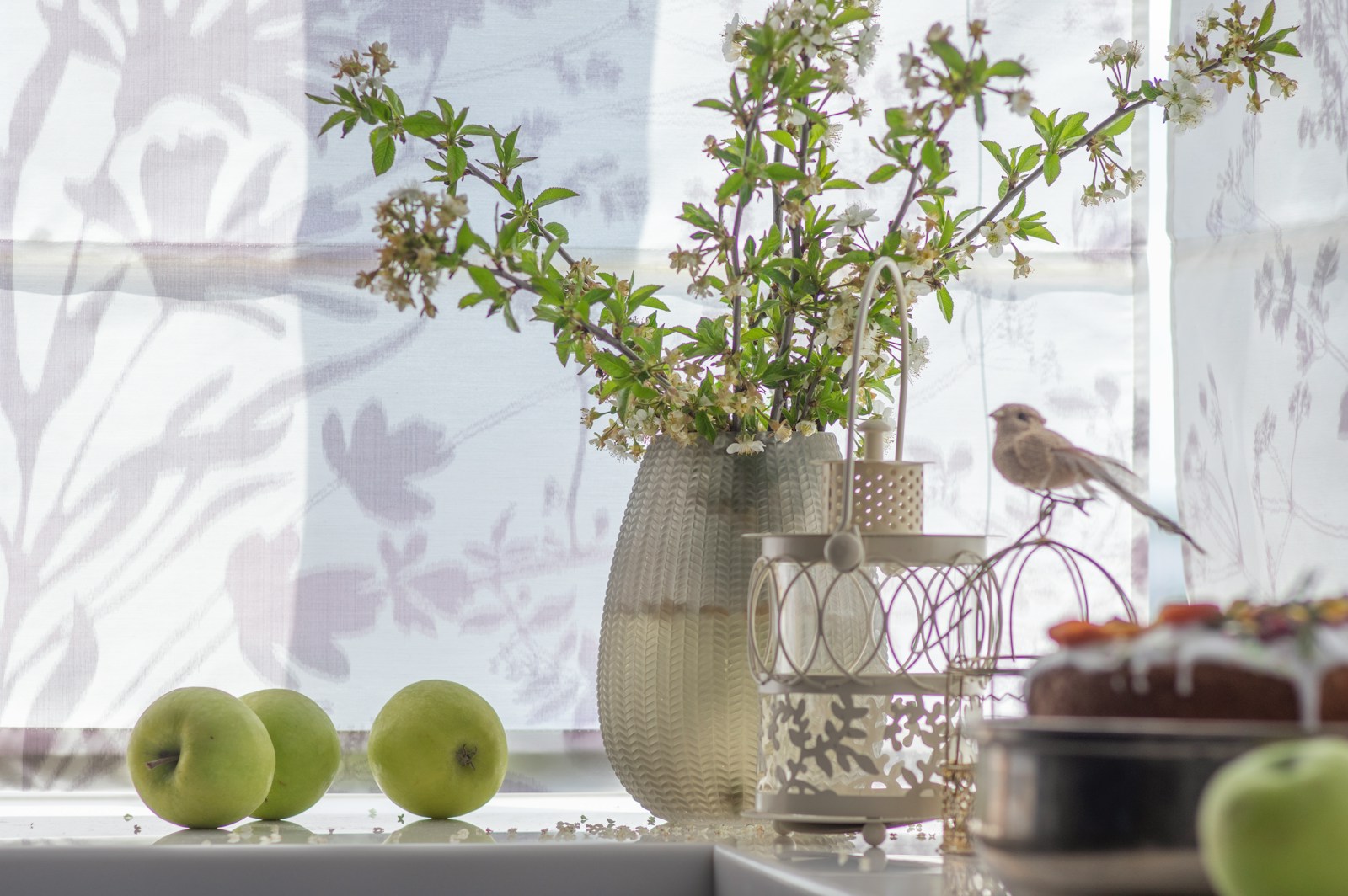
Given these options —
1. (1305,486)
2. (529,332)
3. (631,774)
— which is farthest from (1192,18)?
(631,774)

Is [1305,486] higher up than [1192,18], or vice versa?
[1192,18]

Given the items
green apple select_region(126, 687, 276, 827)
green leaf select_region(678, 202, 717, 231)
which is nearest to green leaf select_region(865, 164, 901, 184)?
green leaf select_region(678, 202, 717, 231)

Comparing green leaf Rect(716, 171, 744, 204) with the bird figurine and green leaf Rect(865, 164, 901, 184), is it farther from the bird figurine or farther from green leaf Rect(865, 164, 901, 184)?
the bird figurine

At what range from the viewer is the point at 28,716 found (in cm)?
118

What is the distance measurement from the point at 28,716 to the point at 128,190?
504mm

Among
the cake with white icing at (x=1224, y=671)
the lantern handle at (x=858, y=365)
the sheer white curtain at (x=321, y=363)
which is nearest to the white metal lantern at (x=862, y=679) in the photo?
the lantern handle at (x=858, y=365)

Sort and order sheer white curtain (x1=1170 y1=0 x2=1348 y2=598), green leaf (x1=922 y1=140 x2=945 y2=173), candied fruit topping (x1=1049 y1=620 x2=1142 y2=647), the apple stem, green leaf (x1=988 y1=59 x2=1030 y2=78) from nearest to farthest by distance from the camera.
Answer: candied fruit topping (x1=1049 y1=620 x2=1142 y2=647), green leaf (x1=988 y1=59 x2=1030 y2=78), green leaf (x1=922 y1=140 x2=945 y2=173), the apple stem, sheer white curtain (x1=1170 y1=0 x2=1348 y2=598)

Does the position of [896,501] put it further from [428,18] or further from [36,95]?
[36,95]

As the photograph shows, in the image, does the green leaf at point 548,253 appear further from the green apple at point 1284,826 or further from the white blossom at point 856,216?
the green apple at point 1284,826

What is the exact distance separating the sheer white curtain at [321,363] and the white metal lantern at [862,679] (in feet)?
1.34

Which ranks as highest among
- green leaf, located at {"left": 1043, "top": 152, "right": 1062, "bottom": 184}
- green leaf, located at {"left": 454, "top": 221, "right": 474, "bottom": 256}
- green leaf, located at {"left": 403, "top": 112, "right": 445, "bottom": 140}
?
green leaf, located at {"left": 403, "top": 112, "right": 445, "bottom": 140}

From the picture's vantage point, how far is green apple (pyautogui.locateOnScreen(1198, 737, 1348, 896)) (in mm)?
284

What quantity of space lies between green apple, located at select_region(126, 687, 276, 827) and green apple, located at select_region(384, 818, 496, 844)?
0.36ft

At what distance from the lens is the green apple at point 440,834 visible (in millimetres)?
811
